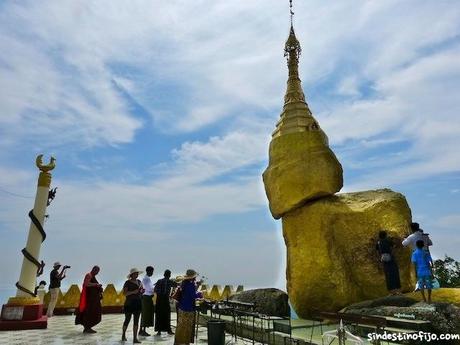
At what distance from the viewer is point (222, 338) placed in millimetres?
8219

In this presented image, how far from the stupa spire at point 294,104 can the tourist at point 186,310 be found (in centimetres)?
848

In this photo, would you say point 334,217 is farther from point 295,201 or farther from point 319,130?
point 319,130

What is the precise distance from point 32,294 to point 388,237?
442 inches

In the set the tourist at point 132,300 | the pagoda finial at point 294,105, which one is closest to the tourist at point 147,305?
the tourist at point 132,300

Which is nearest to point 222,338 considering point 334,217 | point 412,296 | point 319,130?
point 412,296

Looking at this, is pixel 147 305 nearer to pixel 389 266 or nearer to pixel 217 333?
pixel 217 333

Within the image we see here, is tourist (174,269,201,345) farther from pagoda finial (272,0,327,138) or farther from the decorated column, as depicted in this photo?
pagoda finial (272,0,327,138)

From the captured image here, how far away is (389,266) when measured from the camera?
37.3 feet

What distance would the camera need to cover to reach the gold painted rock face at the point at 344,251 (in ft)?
40.3

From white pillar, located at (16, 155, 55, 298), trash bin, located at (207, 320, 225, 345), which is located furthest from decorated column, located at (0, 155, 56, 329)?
trash bin, located at (207, 320, 225, 345)

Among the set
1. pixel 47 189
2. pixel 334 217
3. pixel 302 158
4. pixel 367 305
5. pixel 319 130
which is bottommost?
pixel 367 305

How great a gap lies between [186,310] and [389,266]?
243 inches

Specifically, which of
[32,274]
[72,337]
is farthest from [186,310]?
[32,274]

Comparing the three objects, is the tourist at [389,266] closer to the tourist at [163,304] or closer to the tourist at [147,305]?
the tourist at [163,304]
